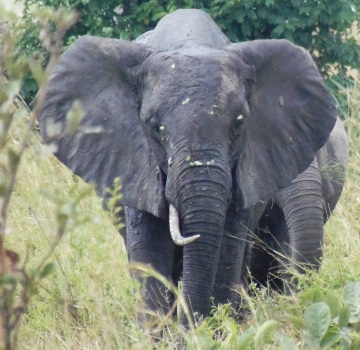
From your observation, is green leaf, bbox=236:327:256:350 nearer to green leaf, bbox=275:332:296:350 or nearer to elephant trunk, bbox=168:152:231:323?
green leaf, bbox=275:332:296:350

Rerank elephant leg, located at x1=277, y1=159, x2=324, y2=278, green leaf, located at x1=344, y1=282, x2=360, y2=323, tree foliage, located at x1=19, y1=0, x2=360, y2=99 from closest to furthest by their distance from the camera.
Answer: green leaf, located at x1=344, y1=282, x2=360, y2=323 < elephant leg, located at x1=277, y1=159, x2=324, y2=278 < tree foliage, located at x1=19, y1=0, x2=360, y2=99

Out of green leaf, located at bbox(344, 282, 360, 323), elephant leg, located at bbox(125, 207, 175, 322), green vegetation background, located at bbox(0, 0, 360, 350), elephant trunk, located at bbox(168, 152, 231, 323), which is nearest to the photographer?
green vegetation background, located at bbox(0, 0, 360, 350)

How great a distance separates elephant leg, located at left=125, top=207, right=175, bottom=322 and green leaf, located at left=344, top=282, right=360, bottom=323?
1010mm

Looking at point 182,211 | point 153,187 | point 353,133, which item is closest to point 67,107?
point 153,187

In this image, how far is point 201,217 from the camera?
15.5 feet

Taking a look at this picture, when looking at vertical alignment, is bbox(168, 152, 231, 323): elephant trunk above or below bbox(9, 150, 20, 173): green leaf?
below

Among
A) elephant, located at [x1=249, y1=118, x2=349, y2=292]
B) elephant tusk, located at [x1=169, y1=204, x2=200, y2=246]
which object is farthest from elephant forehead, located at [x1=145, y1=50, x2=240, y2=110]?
elephant, located at [x1=249, y1=118, x2=349, y2=292]

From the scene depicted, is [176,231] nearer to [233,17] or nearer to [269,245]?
[269,245]

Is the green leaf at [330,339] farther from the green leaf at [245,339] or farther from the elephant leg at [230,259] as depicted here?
the elephant leg at [230,259]

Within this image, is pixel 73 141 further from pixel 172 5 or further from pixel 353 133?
pixel 353 133

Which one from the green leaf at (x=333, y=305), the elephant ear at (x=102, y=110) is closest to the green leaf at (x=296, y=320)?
the green leaf at (x=333, y=305)

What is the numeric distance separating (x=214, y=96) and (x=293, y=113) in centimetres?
91

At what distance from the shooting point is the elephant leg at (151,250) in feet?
16.9

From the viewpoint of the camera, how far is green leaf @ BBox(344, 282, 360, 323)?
14.0ft
